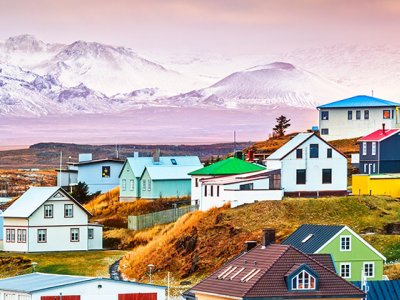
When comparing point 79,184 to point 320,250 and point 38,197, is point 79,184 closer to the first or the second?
point 38,197

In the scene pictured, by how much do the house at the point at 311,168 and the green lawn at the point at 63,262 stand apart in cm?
1163

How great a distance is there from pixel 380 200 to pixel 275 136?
52045 mm

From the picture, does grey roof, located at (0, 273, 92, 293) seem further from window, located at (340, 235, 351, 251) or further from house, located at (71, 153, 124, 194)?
house, located at (71, 153, 124, 194)

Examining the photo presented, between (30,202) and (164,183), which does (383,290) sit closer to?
(30,202)

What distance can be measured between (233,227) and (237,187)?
24.9ft

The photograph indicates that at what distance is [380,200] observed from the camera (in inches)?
4122

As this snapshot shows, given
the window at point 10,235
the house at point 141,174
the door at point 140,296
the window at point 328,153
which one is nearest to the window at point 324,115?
the house at point 141,174

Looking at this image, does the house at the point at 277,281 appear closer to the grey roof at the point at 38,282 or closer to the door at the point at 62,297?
the door at the point at 62,297

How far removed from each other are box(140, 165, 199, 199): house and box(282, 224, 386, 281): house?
48.9 m

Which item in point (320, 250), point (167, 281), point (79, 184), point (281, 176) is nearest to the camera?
point (320, 250)

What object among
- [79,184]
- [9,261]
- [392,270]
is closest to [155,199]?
[79,184]

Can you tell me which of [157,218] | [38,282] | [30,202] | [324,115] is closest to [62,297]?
[38,282]

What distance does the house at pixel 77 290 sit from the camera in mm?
71625

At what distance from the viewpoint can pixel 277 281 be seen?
6544 cm
